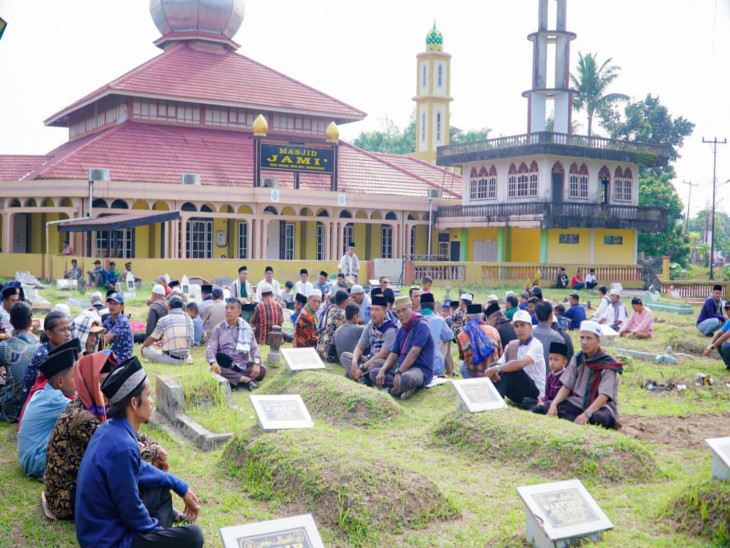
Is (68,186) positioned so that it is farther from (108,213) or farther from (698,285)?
→ (698,285)

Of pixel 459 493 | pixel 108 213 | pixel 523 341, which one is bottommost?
pixel 459 493

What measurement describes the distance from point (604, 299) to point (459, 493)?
1195cm

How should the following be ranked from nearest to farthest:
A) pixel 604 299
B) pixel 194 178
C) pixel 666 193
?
pixel 604 299 → pixel 194 178 → pixel 666 193

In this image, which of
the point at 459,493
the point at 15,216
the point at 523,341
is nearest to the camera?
the point at 459,493

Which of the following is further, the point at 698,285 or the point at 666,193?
the point at 666,193

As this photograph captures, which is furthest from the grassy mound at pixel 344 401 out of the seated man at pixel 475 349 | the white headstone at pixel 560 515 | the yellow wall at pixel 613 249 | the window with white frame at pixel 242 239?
the yellow wall at pixel 613 249

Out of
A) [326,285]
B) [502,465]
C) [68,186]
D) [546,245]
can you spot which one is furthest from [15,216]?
[502,465]

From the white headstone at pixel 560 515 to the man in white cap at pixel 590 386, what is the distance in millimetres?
2459

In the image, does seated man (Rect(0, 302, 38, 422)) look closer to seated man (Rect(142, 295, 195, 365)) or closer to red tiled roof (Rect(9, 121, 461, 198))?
seated man (Rect(142, 295, 195, 365))

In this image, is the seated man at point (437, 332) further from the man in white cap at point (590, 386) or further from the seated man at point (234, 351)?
the man in white cap at point (590, 386)

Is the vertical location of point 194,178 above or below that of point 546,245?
above

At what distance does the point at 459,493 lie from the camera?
5918 mm

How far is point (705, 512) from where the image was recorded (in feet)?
16.2

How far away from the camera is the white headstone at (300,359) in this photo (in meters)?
9.15
